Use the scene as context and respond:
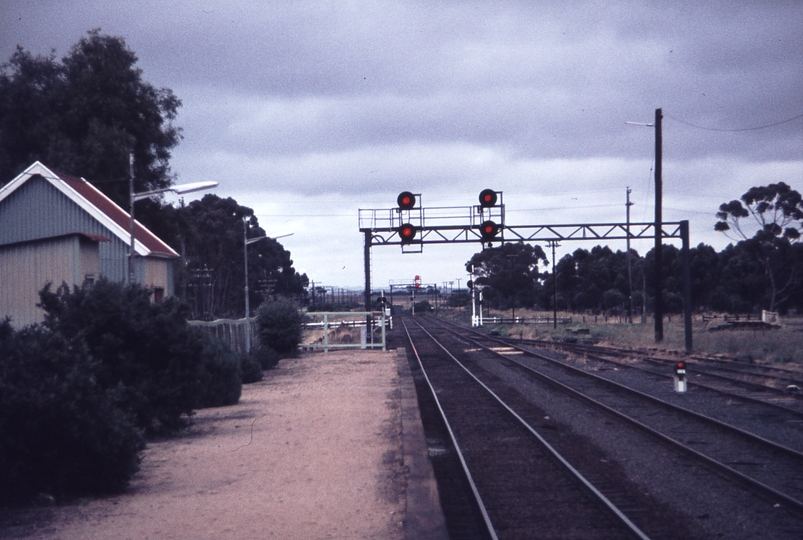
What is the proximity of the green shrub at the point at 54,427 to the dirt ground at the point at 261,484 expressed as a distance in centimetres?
33

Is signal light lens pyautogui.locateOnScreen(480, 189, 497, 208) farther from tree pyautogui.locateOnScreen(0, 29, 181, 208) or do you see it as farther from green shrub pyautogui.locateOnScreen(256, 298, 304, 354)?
tree pyautogui.locateOnScreen(0, 29, 181, 208)

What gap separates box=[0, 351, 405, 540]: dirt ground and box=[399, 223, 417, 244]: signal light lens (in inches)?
333

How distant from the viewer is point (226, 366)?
18188 millimetres

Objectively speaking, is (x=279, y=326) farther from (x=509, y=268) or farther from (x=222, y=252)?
(x=509, y=268)

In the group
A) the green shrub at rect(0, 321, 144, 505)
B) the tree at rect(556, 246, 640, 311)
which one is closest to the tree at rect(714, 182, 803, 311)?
the tree at rect(556, 246, 640, 311)

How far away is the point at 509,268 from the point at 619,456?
92814 millimetres

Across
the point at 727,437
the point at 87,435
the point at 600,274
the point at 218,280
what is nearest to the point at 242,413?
the point at 87,435

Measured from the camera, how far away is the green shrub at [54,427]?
850cm

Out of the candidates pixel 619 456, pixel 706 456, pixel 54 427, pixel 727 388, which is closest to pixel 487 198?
pixel 727 388

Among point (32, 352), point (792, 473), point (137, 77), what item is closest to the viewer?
point (32, 352)

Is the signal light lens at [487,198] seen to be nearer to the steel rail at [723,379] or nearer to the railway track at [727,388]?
the railway track at [727,388]

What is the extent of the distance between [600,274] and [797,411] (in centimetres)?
8160

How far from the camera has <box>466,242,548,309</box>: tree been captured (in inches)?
4065

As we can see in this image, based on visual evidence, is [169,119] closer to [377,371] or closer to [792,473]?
[377,371]
